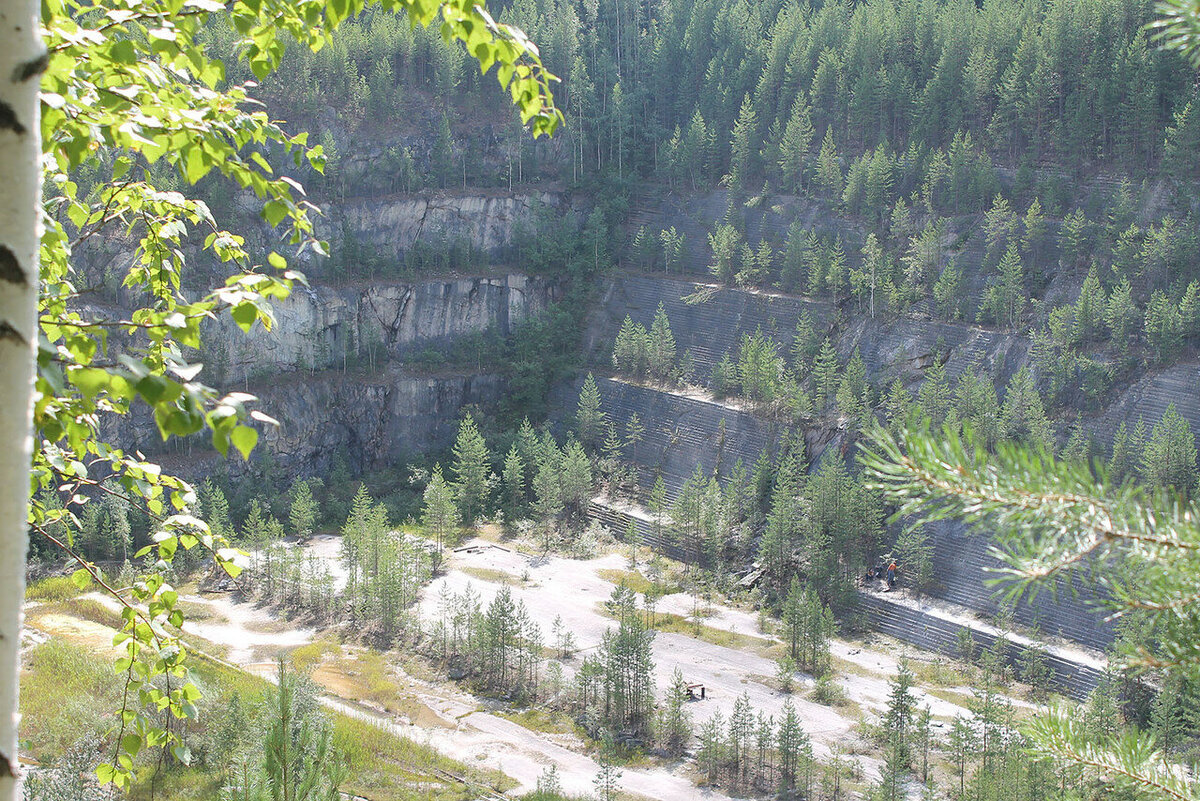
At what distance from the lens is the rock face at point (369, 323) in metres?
50.2

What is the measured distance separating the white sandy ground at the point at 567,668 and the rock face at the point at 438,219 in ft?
69.1

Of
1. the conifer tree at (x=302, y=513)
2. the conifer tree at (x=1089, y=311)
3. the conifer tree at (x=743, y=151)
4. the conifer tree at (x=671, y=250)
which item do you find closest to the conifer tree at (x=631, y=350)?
the conifer tree at (x=671, y=250)

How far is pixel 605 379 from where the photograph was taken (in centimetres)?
5091

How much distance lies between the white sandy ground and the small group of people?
3.41m

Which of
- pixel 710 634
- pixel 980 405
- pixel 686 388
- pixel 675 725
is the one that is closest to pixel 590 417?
pixel 686 388

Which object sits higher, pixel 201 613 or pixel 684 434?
pixel 684 434

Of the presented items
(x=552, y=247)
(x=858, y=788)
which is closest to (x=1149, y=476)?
(x=858, y=788)

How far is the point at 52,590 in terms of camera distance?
116ft

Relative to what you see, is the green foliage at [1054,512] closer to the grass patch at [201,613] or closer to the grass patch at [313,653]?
the grass patch at [313,653]

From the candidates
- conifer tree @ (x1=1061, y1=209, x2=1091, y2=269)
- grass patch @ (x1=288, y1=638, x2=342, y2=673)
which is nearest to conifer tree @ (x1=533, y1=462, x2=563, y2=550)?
grass patch @ (x1=288, y1=638, x2=342, y2=673)

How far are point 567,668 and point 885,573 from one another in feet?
40.9

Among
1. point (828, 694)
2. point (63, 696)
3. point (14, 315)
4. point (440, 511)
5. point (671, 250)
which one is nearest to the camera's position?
point (14, 315)

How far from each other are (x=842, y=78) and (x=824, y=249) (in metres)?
16.2

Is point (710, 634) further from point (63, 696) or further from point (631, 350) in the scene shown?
point (631, 350)
